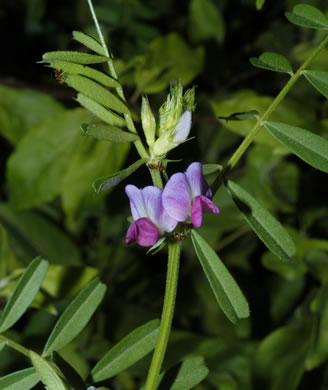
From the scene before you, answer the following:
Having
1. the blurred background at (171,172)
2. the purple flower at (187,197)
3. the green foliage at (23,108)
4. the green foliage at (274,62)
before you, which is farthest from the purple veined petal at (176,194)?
the green foliage at (23,108)

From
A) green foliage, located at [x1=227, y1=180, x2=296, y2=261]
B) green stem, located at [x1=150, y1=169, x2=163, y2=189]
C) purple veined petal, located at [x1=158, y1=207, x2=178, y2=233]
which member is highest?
green stem, located at [x1=150, y1=169, x2=163, y2=189]

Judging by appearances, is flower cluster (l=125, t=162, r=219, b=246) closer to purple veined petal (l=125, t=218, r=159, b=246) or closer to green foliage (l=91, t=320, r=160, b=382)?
purple veined petal (l=125, t=218, r=159, b=246)

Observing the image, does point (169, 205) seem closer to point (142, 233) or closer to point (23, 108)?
point (142, 233)

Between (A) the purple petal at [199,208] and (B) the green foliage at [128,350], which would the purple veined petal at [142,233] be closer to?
(A) the purple petal at [199,208]

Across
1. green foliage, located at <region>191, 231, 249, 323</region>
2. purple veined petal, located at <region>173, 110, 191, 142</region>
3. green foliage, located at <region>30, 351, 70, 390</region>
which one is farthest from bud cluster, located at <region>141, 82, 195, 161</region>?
green foliage, located at <region>30, 351, 70, 390</region>

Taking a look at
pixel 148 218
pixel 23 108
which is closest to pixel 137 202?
pixel 148 218
